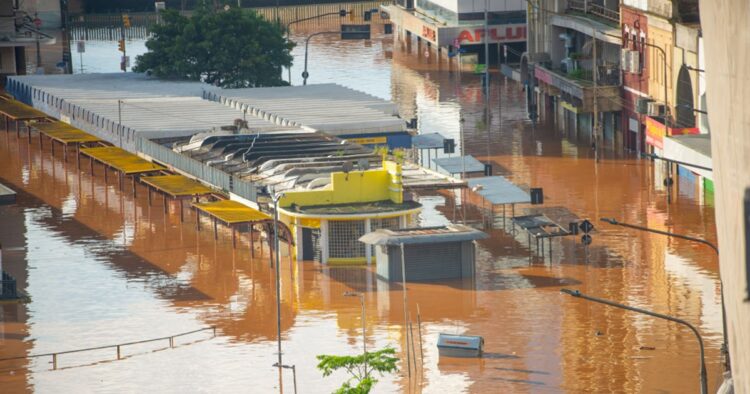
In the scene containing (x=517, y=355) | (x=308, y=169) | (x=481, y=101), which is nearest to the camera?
(x=517, y=355)

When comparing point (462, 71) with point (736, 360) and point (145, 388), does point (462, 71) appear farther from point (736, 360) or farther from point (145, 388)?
point (736, 360)

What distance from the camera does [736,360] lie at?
42.7 ft

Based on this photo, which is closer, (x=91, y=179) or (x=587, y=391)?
(x=587, y=391)

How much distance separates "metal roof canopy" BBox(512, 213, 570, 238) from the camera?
2301 inches

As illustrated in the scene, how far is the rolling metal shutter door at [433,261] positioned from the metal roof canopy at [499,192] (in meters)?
7.84

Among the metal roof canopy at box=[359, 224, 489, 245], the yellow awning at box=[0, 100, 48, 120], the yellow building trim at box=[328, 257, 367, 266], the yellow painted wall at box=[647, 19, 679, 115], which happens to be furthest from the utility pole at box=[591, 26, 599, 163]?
the yellow awning at box=[0, 100, 48, 120]

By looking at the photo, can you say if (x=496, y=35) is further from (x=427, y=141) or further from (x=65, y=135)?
(x=65, y=135)

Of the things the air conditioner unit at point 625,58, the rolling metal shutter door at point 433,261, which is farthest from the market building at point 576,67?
the rolling metal shutter door at point 433,261

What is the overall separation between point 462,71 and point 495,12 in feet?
18.7

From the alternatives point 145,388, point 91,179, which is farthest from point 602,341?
point 91,179

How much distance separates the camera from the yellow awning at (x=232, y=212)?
5935cm

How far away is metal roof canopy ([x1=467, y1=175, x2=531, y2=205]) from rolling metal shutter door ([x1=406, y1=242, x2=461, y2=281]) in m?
7.84

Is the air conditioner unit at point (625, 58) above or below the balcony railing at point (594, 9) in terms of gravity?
below

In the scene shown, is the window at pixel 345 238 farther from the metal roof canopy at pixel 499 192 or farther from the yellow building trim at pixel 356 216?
the metal roof canopy at pixel 499 192
